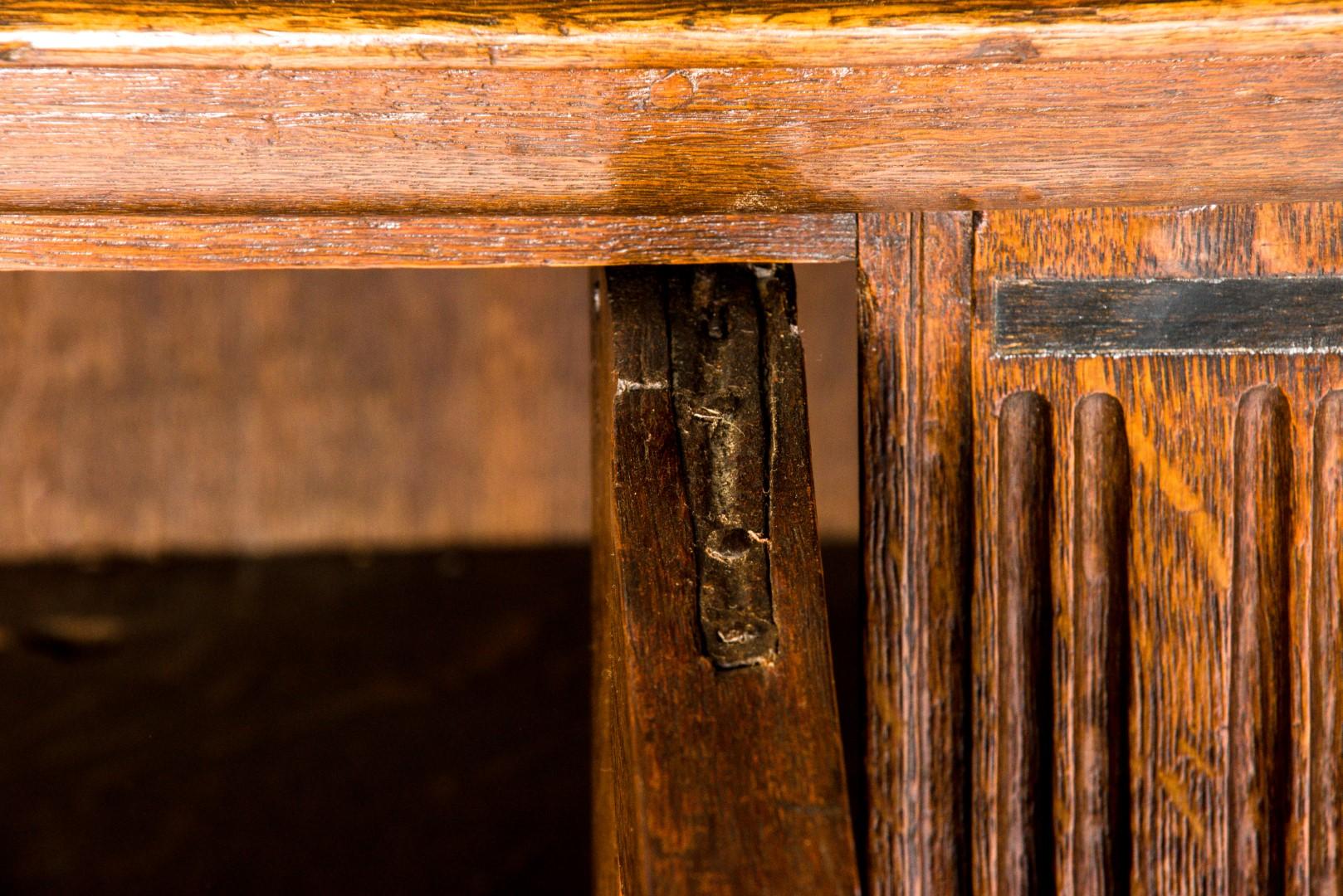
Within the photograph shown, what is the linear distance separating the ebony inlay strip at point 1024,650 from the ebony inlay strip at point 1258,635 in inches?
3.2

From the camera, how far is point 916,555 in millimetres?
480

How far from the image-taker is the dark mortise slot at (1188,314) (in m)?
0.47

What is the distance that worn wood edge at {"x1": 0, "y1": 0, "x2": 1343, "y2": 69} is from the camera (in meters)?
0.31

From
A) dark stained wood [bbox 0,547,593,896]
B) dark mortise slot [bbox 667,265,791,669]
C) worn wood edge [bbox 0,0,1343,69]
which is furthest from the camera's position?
dark stained wood [bbox 0,547,593,896]

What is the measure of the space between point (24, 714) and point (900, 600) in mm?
871

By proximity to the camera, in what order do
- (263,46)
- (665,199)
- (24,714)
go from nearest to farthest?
(263,46) → (665,199) → (24,714)

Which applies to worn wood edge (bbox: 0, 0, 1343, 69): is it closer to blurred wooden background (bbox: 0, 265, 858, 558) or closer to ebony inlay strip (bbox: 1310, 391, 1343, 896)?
ebony inlay strip (bbox: 1310, 391, 1343, 896)

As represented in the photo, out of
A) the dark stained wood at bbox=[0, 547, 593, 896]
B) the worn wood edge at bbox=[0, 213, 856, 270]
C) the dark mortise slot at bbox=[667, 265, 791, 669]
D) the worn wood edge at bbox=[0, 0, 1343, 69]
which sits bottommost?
the dark stained wood at bbox=[0, 547, 593, 896]

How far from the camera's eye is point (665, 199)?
0.43 metres

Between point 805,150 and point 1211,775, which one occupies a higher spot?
point 805,150

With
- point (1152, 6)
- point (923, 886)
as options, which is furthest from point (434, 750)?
point (1152, 6)

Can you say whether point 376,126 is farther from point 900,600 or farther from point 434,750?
point 434,750

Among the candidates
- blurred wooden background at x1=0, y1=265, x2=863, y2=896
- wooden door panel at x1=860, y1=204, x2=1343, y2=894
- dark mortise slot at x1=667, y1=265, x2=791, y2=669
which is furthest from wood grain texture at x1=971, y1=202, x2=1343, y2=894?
blurred wooden background at x1=0, y1=265, x2=863, y2=896

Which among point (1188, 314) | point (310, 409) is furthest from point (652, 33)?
point (310, 409)
